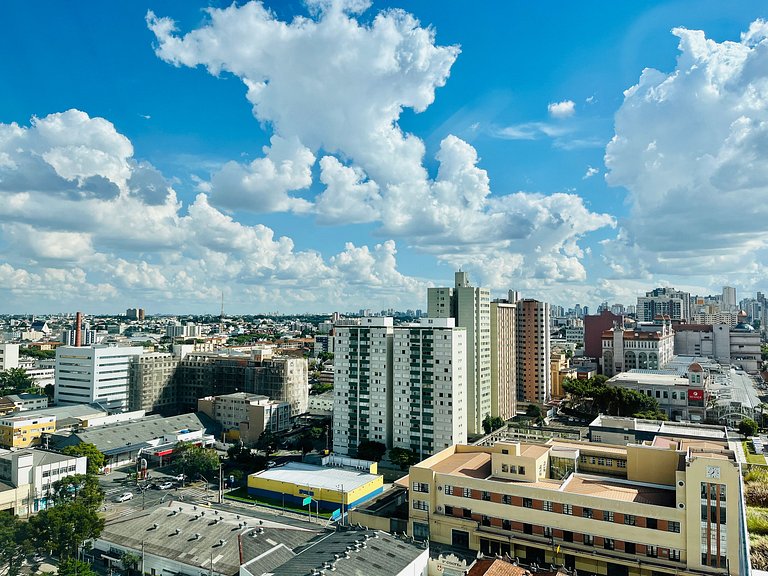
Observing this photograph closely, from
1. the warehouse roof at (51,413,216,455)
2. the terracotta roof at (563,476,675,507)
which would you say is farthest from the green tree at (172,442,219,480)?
the terracotta roof at (563,476,675,507)

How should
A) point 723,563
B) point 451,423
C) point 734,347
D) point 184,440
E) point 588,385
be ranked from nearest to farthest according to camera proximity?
point 723,563, point 451,423, point 184,440, point 588,385, point 734,347

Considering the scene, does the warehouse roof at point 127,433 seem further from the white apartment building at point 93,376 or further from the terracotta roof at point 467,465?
the terracotta roof at point 467,465

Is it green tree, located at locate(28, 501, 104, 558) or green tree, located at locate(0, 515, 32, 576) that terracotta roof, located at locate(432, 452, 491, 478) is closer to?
green tree, located at locate(28, 501, 104, 558)

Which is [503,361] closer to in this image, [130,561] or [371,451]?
[371,451]

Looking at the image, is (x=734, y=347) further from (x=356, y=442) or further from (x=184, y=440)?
(x=184, y=440)

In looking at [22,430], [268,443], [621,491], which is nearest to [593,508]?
[621,491]

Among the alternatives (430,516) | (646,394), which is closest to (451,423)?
(430,516)
